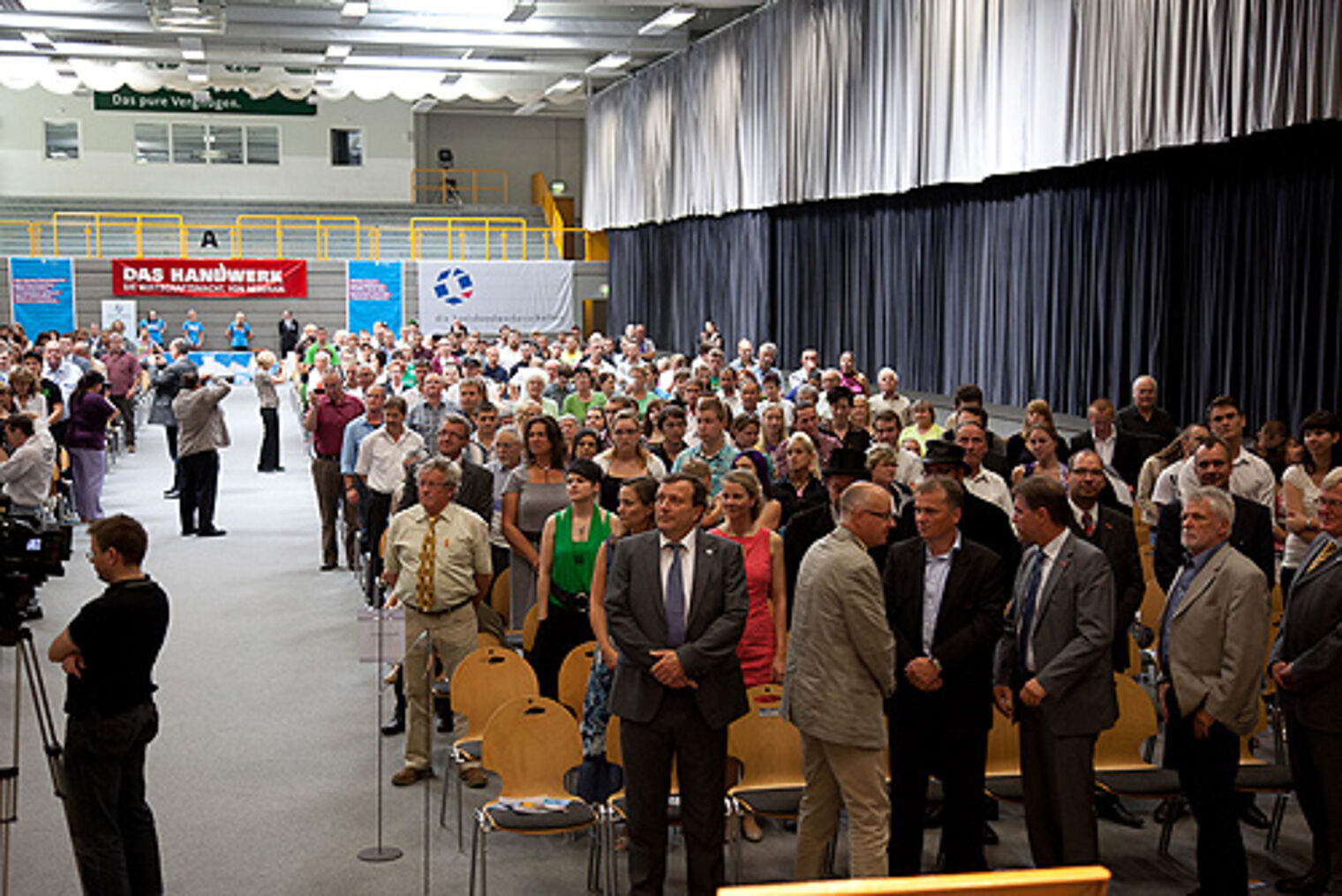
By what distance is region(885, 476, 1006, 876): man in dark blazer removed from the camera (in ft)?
16.8

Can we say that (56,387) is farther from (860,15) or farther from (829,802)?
(829,802)

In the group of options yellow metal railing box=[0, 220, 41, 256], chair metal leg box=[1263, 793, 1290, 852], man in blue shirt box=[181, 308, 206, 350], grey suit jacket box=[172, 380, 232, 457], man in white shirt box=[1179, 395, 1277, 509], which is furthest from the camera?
yellow metal railing box=[0, 220, 41, 256]

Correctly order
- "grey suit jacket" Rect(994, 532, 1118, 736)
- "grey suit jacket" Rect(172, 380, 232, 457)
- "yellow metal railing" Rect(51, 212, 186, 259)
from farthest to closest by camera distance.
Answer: "yellow metal railing" Rect(51, 212, 186, 259) < "grey suit jacket" Rect(172, 380, 232, 457) < "grey suit jacket" Rect(994, 532, 1118, 736)

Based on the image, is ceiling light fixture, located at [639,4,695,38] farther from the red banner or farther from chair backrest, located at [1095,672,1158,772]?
chair backrest, located at [1095,672,1158,772]

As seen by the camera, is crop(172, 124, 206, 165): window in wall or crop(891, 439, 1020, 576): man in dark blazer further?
crop(172, 124, 206, 165): window in wall

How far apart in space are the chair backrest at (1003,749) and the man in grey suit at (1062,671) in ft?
2.28

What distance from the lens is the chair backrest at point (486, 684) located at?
614 cm

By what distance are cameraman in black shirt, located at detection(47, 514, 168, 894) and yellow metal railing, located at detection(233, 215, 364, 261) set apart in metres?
26.6

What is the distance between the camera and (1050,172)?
13.4 metres

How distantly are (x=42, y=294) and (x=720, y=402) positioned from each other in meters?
23.5

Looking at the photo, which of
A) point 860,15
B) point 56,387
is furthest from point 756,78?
point 56,387

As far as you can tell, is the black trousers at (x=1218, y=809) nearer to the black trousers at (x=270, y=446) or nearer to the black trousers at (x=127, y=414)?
the black trousers at (x=270, y=446)

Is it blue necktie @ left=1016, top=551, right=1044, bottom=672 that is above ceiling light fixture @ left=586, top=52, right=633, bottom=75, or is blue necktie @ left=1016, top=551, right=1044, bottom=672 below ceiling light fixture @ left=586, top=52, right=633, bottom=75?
below


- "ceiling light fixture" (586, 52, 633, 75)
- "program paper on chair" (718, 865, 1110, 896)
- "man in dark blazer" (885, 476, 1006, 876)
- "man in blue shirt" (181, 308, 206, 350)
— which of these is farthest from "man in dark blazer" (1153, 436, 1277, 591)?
"man in blue shirt" (181, 308, 206, 350)
